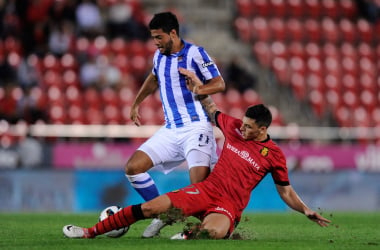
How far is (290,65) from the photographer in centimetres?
2189

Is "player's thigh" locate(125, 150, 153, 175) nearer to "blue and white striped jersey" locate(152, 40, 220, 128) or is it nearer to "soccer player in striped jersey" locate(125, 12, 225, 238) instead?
"soccer player in striped jersey" locate(125, 12, 225, 238)

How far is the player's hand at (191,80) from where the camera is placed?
8727mm

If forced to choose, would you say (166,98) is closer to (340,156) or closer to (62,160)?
(62,160)

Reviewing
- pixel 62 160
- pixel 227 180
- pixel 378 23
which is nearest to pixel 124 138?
pixel 62 160

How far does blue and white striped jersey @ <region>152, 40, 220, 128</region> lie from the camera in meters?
9.09

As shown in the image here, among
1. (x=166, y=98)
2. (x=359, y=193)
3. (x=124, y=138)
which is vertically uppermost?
(x=166, y=98)

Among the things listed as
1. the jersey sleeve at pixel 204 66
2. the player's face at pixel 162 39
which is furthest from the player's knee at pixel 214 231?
the player's face at pixel 162 39

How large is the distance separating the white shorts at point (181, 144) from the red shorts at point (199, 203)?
2.10 ft

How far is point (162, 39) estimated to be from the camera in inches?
355

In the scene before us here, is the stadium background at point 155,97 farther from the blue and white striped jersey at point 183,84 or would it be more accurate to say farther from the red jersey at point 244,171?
the red jersey at point 244,171

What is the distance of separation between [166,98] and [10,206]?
24.5 feet

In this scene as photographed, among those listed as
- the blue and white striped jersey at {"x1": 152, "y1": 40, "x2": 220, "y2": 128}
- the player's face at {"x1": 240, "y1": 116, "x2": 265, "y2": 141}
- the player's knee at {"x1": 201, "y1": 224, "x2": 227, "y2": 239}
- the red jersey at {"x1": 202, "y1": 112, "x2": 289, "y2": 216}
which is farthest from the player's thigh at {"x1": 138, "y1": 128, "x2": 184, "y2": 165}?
the player's knee at {"x1": 201, "y1": 224, "x2": 227, "y2": 239}

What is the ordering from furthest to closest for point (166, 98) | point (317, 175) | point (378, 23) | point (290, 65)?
point (378, 23) < point (290, 65) < point (317, 175) < point (166, 98)

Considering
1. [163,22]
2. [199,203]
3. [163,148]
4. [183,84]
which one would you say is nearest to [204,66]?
[183,84]
